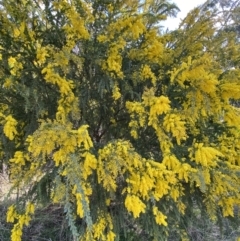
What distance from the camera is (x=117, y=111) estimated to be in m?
3.26

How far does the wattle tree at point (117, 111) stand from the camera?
249 centimetres

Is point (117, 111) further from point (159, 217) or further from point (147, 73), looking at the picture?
point (159, 217)

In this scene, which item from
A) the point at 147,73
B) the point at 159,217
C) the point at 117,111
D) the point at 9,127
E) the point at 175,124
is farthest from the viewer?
the point at 117,111

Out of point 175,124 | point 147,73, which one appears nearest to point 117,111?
point 147,73

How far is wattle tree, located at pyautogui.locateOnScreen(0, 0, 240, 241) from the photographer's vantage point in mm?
2494

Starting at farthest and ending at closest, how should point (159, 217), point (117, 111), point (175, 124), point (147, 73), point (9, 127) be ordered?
point (117, 111), point (147, 73), point (159, 217), point (9, 127), point (175, 124)

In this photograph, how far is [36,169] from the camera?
273 centimetres

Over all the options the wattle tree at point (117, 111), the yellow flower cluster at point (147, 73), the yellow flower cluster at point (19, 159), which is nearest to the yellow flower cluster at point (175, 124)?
the wattle tree at point (117, 111)

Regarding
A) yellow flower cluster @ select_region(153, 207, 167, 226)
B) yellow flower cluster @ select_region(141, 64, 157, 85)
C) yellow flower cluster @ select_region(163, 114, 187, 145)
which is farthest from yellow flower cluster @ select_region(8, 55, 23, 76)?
yellow flower cluster @ select_region(153, 207, 167, 226)

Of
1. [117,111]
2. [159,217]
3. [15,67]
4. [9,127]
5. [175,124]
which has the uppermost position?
[15,67]

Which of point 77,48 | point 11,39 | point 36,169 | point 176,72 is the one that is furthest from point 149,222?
point 11,39

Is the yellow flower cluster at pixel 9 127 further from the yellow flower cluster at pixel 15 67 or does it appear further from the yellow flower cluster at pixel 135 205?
the yellow flower cluster at pixel 135 205

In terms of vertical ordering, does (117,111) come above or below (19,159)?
above

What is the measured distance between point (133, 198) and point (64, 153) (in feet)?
2.05
